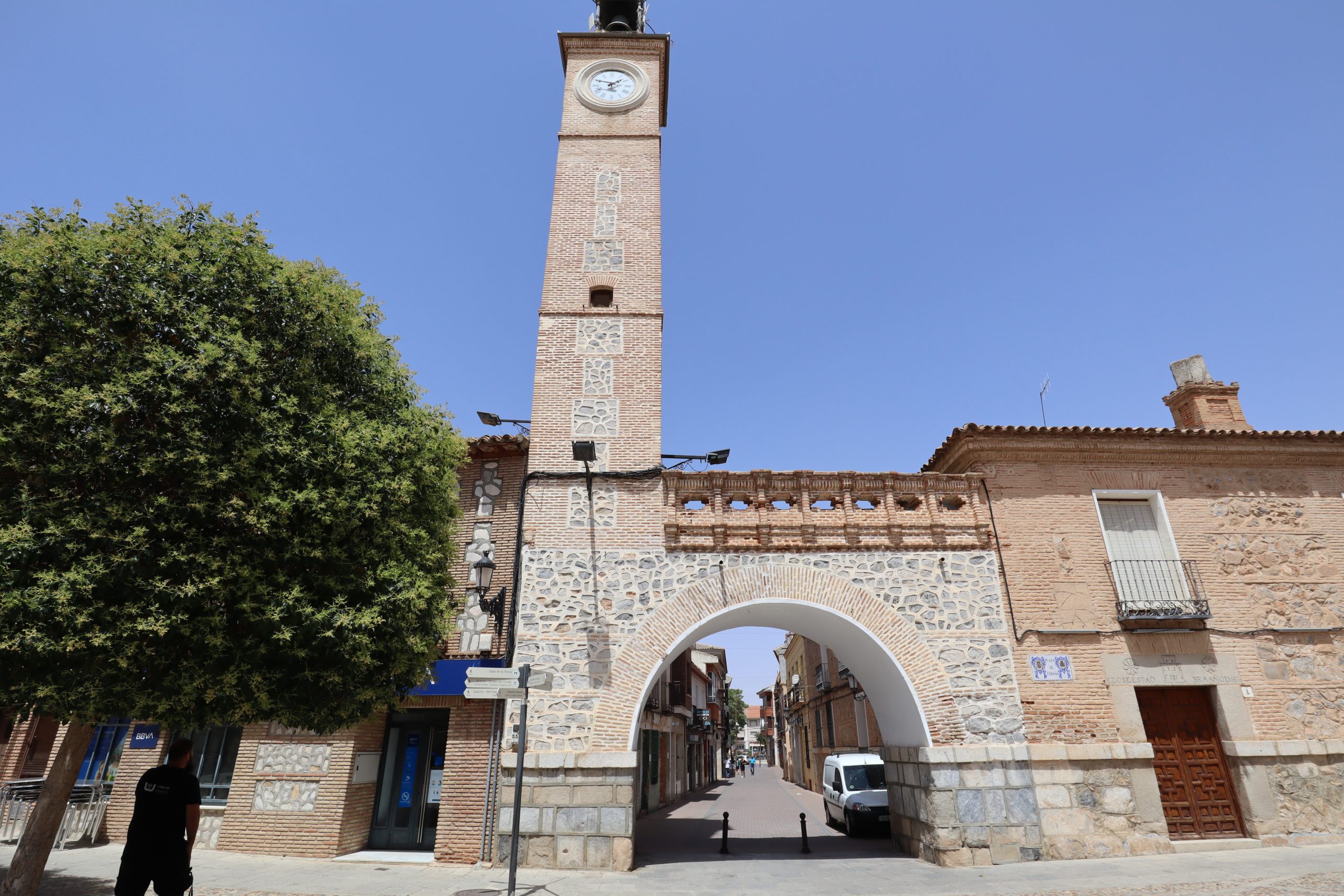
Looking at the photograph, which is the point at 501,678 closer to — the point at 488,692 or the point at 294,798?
the point at 488,692

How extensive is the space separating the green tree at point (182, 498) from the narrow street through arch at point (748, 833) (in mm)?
6509

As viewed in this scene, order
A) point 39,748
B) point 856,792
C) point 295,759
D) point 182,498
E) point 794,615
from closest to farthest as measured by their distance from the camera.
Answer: point 182,498
point 295,759
point 794,615
point 856,792
point 39,748

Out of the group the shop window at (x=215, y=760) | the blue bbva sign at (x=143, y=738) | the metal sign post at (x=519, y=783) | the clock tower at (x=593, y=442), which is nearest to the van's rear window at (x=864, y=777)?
the clock tower at (x=593, y=442)

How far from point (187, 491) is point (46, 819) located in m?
3.84

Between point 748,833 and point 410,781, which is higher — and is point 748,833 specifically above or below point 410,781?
below

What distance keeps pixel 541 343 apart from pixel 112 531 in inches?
280

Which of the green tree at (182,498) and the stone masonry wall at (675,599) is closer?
the green tree at (182,498)

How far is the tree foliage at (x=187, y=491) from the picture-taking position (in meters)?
6.25

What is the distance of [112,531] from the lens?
6.33 meters

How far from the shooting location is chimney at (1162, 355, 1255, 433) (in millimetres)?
13781

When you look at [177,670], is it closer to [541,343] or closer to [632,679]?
[632,679]

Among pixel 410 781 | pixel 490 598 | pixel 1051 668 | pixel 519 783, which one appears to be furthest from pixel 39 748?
pixel 1051 668

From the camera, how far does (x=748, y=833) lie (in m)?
15.5

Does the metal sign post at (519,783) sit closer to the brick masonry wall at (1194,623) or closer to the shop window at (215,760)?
the shop window at (215,760)
